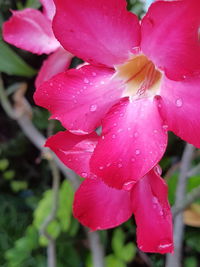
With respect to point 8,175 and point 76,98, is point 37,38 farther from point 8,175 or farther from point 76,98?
point 8,175

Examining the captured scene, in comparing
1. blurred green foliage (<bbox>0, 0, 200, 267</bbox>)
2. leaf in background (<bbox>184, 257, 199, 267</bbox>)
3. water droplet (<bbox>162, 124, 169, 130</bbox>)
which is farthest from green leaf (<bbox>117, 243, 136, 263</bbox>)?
water droplet (<bbox>162, 124, 169, 130</bbox>)

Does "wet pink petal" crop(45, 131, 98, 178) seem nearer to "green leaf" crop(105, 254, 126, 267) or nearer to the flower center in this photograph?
the flower center

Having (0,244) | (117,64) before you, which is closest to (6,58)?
(117,64)

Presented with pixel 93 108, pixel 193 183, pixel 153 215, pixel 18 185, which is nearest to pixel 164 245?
pixel 153 215

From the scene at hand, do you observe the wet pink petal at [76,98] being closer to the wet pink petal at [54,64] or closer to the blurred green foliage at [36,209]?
the wet pink petal at [54,64]

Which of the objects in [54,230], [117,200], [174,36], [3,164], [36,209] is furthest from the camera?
[3,164]

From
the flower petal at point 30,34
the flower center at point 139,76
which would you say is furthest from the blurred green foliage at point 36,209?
the flower center at point 139,76
